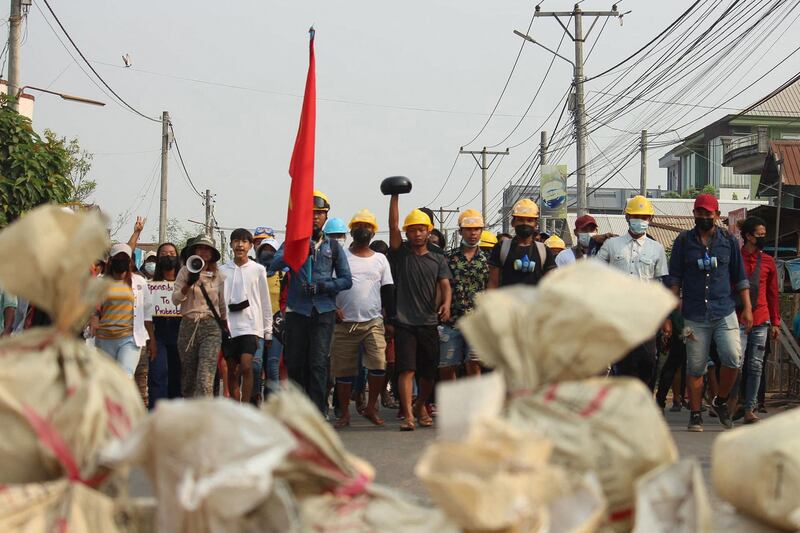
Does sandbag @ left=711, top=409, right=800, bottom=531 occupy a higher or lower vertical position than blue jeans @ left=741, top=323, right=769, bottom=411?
higher

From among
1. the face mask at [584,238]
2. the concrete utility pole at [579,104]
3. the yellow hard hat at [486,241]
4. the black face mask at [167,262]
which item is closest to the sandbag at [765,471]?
the black face mask at [167,262]

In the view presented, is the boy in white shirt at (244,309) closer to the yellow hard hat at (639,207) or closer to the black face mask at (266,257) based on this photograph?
the black face mask at (266,257)

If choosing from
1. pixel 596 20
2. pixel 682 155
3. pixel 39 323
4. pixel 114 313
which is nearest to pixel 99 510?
pixel 39 323

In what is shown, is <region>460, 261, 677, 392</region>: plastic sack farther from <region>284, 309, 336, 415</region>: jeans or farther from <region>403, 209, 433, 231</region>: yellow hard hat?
<region>403, 209, 433, 231</region>: yellow hard hat

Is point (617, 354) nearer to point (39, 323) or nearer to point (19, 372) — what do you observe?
point (19, 372)

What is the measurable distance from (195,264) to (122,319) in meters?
0.91

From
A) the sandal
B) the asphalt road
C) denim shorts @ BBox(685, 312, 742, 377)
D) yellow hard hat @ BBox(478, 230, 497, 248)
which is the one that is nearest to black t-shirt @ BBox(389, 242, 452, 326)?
the sandal

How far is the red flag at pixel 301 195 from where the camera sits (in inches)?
377

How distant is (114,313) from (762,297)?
6.24 meters

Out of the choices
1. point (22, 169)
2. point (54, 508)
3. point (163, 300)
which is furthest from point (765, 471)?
point (22, 169)

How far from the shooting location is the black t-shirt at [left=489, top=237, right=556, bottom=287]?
399 inches

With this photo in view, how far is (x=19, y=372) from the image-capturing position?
2889 mm

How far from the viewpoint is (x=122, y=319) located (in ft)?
33.4

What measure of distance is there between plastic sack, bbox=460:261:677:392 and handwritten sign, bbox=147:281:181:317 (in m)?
9.32
